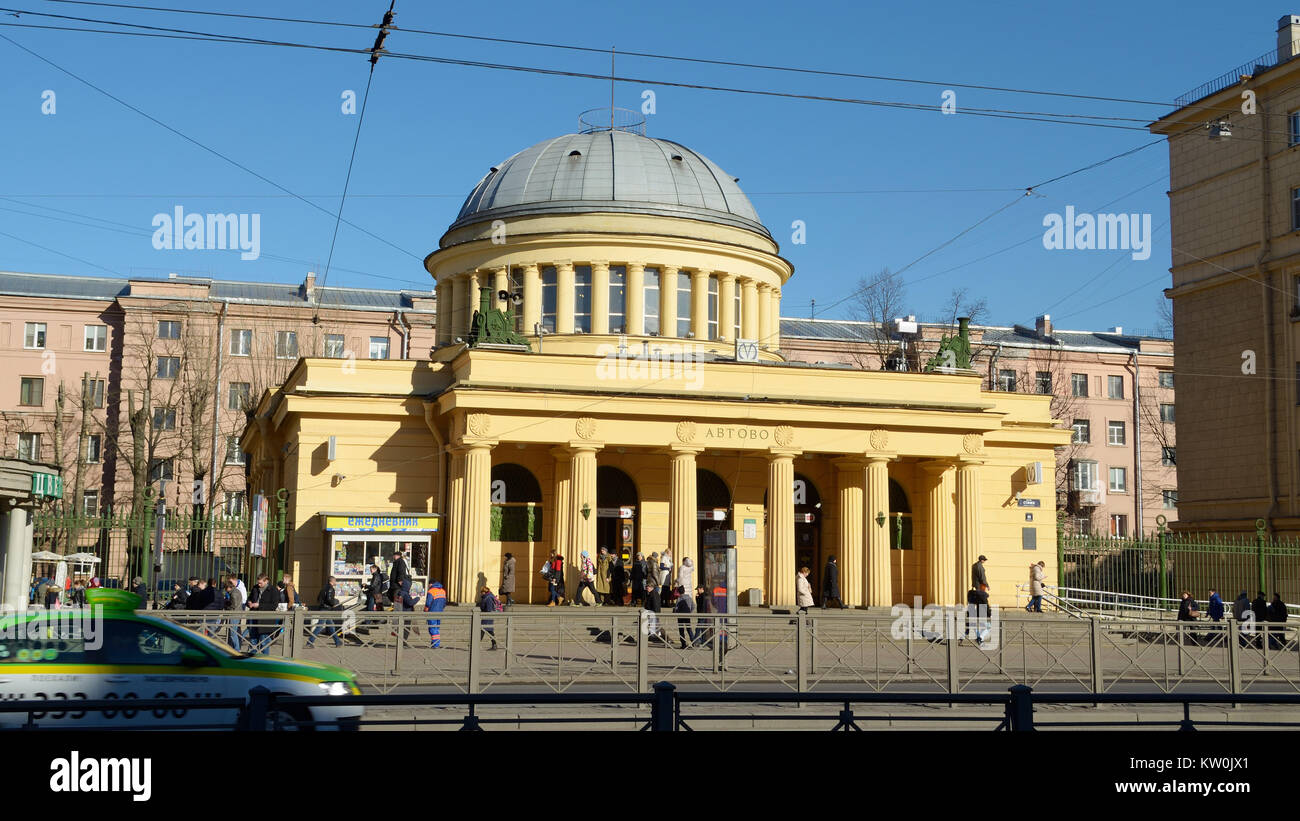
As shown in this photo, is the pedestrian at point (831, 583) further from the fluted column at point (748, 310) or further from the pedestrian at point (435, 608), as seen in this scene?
the pedestrian at point (435, 608)

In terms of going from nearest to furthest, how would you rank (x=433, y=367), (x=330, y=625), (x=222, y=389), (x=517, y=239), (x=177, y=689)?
(x=177, y=689) → (x=330, y=625) → (x=433, y=367) → (x=517, y=239) → (x=222, y=389)

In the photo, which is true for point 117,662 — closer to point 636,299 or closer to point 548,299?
point 636,299

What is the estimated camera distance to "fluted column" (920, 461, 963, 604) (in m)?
35.9

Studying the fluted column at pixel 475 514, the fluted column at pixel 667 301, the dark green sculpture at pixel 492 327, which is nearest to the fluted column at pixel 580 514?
the fluted column at pixel 475 514

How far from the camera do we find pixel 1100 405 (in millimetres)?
71875

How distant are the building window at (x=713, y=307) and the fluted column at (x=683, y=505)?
788cm

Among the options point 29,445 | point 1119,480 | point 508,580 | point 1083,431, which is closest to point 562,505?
point 508,580

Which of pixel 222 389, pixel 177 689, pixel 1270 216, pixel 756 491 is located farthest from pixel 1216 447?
pixel 222 389

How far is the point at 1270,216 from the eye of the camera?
138 feet

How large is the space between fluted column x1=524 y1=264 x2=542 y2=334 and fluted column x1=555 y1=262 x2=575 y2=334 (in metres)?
0.59

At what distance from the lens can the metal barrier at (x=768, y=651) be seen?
1777 cm

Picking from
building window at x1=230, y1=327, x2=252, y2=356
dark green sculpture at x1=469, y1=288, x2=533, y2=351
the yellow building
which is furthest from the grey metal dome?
building window at x1=230, y1=327, x2=252, y2=356
